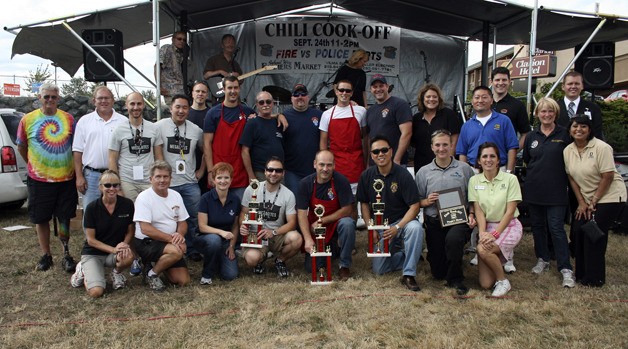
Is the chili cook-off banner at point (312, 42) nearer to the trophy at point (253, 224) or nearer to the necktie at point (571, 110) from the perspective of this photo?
the necktie at point (571, 110)

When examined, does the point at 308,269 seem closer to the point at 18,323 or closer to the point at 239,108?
the point at 239,108

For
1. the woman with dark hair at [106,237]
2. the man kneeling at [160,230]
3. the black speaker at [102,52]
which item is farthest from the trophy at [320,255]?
the black speaker at [102,52]

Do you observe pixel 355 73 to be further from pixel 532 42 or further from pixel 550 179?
pixel 550 179

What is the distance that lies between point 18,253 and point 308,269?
3094 mm

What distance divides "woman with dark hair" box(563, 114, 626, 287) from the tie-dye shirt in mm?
4392

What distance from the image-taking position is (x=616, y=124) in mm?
11969

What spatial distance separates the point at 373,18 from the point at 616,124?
6.88m

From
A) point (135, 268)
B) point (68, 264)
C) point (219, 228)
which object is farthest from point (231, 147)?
point (68, 264)

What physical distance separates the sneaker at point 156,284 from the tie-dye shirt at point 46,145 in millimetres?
1355

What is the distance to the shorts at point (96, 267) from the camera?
13.0 feet

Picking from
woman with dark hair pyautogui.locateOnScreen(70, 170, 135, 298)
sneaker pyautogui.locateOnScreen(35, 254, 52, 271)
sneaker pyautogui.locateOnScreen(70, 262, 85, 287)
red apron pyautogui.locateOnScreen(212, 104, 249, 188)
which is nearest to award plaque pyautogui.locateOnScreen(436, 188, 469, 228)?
red apron pyautogui.locateOnScreen(212, 104, 249, 188)

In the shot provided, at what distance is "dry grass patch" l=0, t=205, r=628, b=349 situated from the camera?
9.99 feet

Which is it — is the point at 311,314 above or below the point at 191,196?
below

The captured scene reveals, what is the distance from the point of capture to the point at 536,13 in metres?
6.68
